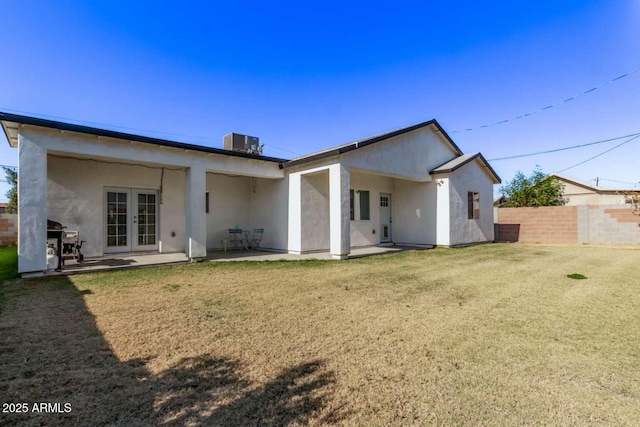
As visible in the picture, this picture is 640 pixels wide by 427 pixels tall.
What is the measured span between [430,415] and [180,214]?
33.7ft

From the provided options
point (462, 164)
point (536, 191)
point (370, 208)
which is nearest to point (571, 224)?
point (462, 164)

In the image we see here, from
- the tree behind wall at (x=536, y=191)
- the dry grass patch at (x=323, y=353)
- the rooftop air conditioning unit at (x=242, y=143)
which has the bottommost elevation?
the dry grass patch at (x=323, y=353)

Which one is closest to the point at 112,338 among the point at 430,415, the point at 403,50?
the point at 430,415

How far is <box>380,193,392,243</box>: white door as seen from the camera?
13.8 metres

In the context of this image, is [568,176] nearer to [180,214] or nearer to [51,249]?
[180,214]

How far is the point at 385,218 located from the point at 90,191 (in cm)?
1099

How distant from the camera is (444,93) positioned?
15.2 meters

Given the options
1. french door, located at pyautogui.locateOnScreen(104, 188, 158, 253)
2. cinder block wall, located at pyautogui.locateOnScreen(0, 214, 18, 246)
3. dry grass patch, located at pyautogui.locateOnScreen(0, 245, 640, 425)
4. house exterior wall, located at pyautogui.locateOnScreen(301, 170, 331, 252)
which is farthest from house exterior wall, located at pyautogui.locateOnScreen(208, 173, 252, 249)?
cinder block wall, located at pyautogui.locateOnScreen(0, 214, 18, 246)

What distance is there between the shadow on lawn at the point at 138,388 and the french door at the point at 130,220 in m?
6.78

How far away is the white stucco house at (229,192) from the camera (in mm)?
6816

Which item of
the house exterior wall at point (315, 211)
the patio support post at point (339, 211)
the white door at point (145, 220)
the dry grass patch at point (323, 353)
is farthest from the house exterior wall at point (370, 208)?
the white door at point (145, 220)

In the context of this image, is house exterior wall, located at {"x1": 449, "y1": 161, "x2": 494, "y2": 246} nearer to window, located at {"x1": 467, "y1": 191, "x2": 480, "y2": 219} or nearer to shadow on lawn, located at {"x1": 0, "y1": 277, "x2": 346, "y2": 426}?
window, located at {"x1": 467, "y1": 191, "x2": 480, "y2": 219}

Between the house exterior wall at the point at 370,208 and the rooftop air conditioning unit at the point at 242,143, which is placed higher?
the rooftop air conditioning unit at the point at 242,143

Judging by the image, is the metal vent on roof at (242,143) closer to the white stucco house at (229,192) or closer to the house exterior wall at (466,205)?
the white stucco house at (229,192)
